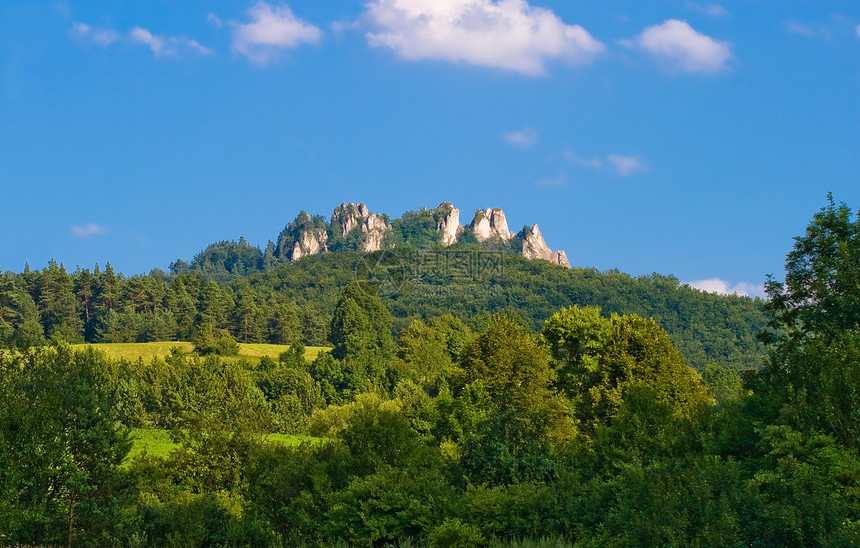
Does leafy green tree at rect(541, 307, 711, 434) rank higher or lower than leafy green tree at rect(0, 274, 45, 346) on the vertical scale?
lower

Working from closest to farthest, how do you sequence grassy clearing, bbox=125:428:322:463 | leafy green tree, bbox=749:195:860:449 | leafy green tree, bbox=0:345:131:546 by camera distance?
leafy green tree, bbox=749:195:860:449 → leafy green tree, bbox=0:345:131:546 → grassy clearing, bbox=125:428:322:463

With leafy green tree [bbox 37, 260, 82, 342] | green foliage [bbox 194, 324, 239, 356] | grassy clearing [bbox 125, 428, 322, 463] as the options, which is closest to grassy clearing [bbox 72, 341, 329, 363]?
green foliage [bbox 194, 324, 239, 356]

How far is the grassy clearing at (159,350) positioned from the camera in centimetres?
12169

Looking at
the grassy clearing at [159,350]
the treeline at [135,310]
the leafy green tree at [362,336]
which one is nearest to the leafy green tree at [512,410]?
the leafy green tree at [362,336]

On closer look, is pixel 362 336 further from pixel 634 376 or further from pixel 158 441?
pixel 634 376

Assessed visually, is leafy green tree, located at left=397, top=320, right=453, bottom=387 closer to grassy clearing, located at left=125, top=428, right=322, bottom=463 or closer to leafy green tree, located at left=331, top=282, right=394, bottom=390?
leafy green tree, located at left=331, top=282, right=394, bottom=390

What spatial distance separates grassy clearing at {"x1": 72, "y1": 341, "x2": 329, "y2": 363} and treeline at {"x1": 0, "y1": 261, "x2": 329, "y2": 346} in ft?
22.5

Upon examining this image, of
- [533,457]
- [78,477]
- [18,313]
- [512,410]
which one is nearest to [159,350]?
[18,313]

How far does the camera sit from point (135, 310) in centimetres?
15062

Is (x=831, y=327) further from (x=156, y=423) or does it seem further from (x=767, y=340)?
(x=156, y=423)

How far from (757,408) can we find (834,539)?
1539 cm

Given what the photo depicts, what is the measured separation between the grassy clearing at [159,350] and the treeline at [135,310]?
6870 mm

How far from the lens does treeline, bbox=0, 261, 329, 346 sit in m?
137

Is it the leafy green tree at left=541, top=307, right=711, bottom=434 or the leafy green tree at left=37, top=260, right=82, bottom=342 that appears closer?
the leafy green tree at left=541, top=307, right=711, bottom=434
